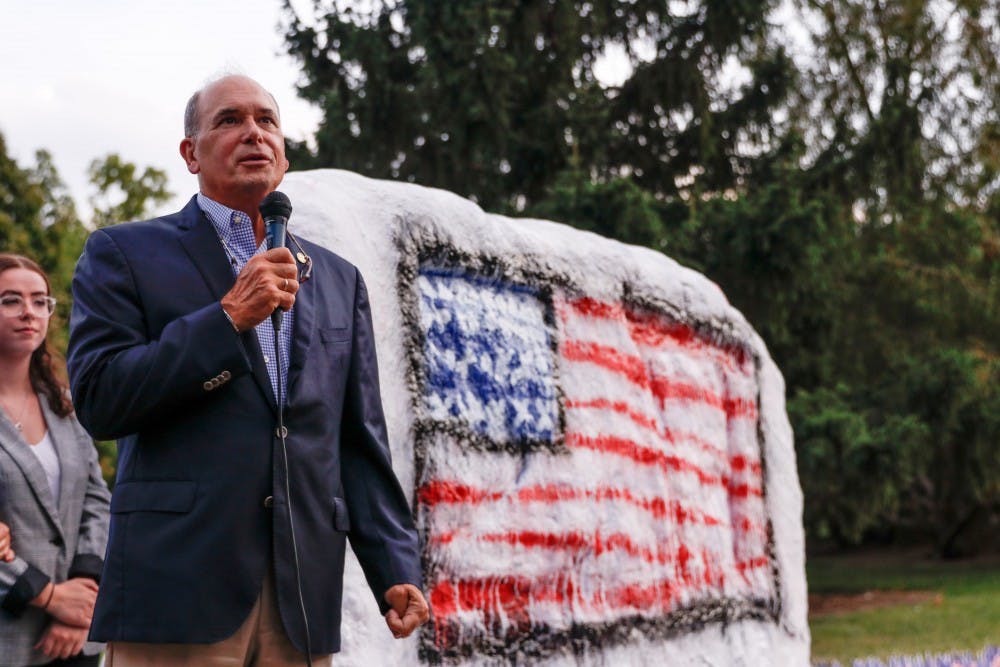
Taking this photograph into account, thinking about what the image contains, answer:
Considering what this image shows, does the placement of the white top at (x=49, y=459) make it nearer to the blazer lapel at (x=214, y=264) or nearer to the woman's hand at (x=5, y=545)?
the woman's hand at (x=5, y=545)

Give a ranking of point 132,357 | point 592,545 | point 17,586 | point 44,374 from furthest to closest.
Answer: point 592,545, point 44,374, point 17,586, point 132,357

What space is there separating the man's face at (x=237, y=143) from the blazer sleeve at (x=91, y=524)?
1.46 metres

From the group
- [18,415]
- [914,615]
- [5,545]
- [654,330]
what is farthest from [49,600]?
[914,615]

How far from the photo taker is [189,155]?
2566mm

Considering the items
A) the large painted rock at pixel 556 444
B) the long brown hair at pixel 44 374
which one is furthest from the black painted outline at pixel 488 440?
the long brown hair at pixel 44 374

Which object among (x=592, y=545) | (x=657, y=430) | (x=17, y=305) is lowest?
(x=592, y=545)

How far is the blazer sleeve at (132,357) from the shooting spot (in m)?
2.22

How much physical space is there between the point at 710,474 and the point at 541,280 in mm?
1735

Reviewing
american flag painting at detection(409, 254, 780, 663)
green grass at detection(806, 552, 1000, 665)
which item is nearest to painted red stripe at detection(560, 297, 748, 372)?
american flag painting at detection(409, 254, 780, 663)

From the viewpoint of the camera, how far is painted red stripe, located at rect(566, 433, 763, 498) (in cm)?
498

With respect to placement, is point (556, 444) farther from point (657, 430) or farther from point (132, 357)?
point (132, 357)

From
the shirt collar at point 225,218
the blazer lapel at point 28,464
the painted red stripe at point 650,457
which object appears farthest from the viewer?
the painted red stripe at point 650,457

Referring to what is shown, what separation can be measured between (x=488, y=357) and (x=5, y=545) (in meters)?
1.81

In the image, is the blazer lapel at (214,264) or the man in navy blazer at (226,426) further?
the blazer lapel at (214,264)
